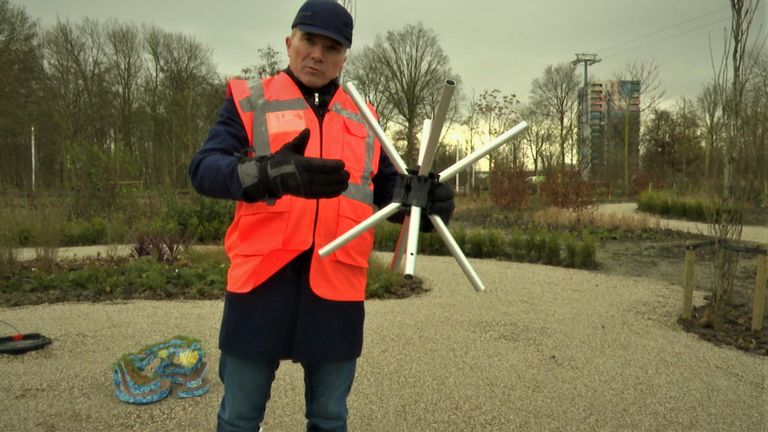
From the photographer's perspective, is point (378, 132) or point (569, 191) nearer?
point (378, 132)

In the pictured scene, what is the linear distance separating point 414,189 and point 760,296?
503 centimetres

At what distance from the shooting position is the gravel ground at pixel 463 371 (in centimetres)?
358

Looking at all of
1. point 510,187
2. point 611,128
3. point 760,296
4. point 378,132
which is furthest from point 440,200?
point 611,128

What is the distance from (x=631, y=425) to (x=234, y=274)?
2773 millimetres

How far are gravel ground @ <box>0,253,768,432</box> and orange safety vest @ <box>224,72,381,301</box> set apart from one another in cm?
182

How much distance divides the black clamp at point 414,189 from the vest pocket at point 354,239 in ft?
0.95

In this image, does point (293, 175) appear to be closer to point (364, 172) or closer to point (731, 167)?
point (364, 172)

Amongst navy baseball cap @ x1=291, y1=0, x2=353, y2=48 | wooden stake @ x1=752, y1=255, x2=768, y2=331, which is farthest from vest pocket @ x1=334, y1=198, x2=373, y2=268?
wooden stake @ x1=752, y1=255, x2=768, y2=331

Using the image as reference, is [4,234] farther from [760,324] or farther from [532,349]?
[760,324]

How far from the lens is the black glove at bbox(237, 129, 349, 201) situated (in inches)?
63.3

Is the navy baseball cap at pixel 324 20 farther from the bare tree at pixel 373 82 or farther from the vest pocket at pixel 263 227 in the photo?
the bare tree at pixel 373 82

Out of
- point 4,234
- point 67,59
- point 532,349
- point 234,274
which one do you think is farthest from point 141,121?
point 234,274

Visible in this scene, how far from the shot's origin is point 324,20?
1.86m

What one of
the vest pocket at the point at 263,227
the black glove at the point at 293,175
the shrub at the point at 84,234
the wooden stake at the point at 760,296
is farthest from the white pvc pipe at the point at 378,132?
the shrub at the point at 84,234
